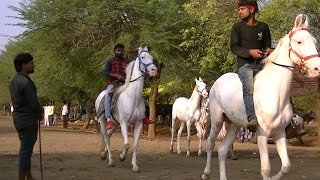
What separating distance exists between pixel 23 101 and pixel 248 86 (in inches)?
143

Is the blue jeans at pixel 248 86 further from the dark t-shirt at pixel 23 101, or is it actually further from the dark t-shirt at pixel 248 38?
the dark t-shirt at pixel 23 101

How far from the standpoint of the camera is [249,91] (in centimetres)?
735

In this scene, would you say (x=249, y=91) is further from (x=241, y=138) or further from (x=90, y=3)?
(x=90, y=3)

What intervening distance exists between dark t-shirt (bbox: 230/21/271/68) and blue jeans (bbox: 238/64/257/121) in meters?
0.30

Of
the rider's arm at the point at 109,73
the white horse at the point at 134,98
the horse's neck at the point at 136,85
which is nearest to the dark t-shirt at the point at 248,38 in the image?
the white horse at the point at 134,98

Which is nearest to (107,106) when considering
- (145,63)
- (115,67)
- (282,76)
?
(115,67)

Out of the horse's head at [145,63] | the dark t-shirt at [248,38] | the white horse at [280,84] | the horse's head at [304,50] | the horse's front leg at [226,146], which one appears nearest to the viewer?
the horse's head at [304,50]

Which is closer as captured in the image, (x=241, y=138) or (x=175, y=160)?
(x=175, y=160)

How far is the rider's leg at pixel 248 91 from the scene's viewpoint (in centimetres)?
720

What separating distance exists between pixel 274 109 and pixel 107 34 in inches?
748

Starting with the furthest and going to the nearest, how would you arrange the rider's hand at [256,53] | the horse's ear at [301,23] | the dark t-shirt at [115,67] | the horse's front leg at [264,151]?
the dark t-shirt at [115,67], the rider's hand at [256,53], the horse's front leg at [264,151], the horse's ear at [301,23]

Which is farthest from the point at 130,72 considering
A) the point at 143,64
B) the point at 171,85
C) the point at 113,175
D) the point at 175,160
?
the point at 171,85

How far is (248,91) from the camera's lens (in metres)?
7.35

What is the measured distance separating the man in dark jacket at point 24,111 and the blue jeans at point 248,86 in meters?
3.37
